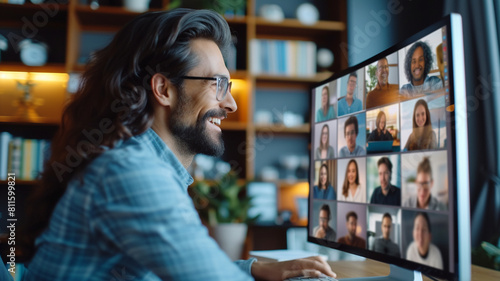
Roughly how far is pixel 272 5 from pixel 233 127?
107 cm

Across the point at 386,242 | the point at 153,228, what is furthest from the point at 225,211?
the point at 153,228

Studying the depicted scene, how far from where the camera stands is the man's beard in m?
1.07

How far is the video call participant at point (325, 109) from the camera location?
1.15m

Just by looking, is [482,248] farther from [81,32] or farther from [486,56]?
[81,32]

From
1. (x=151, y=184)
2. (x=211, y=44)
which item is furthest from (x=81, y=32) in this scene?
(x=151, y=184)

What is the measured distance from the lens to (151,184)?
67cm

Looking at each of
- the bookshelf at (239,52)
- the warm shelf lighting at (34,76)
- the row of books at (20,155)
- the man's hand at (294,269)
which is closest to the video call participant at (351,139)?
the man's hand at (294,269)

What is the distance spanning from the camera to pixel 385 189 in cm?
90

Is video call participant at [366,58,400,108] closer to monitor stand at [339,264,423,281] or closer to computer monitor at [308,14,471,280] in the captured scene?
computer monitor at [308,14,471,280]

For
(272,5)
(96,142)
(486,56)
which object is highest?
(272,5)

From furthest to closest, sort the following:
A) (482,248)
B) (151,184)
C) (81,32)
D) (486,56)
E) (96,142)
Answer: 1. (81,32)
2. (486,56)
3. (482,248)
4. (96,142)
5. (151,184)

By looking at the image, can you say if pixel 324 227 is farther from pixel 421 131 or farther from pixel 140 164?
pixel 140 164

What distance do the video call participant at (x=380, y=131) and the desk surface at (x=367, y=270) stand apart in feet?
1.30

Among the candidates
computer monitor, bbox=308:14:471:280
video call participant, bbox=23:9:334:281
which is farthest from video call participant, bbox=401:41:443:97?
video call participant, bbox=23:9:334:281
